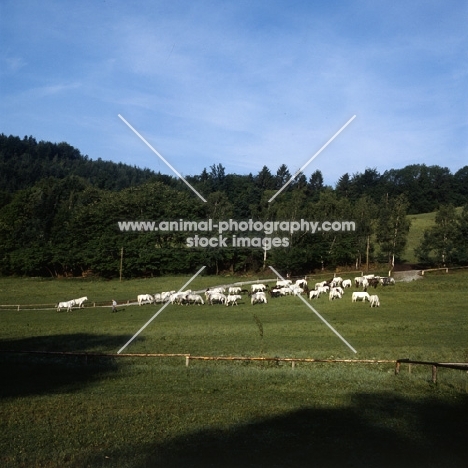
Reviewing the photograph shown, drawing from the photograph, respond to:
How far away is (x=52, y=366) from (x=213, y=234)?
64.7ft

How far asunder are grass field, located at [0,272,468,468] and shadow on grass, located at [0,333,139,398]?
7 centimetres

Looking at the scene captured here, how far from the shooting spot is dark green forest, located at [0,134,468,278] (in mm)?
46281

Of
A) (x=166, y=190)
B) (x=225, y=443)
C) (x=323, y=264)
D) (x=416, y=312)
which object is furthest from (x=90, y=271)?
(x=225, y=443)

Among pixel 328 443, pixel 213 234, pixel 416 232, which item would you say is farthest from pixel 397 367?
pixel 416 232

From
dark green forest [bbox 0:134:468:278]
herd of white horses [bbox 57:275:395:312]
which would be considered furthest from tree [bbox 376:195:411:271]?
herd of white horses [bbox 57:275:395:312]

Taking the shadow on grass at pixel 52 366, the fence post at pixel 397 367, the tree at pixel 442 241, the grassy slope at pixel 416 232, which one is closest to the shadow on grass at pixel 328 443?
the fence post at pixel 397 367

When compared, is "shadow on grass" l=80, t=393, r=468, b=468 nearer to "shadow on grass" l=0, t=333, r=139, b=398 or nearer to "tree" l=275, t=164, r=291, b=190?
"shadow on grass" l=0, t=333, r=139, b=398

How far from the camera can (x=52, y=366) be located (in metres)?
20.0

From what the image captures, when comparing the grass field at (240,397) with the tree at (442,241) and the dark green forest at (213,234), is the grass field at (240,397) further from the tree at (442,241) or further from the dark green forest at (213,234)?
the tree at (442,241)

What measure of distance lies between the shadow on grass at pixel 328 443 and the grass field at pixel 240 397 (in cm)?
3

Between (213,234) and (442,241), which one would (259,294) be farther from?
(442,241)

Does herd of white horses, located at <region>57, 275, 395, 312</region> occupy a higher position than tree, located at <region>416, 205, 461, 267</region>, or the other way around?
tree, located at <region>416, 205, 461, 267</region>

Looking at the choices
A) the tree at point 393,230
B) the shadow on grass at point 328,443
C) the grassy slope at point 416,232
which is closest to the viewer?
the shadow on grass at point 328,443

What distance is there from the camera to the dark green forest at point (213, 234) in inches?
1822
